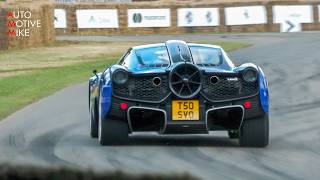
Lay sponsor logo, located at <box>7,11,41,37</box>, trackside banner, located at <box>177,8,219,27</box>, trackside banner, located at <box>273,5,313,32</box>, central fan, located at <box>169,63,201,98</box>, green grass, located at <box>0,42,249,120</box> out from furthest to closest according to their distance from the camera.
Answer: trackside banner, located at <box>177,8,219,27</box>, trackside banner, located at <box>273,5,313,32</box>, sponsor logo, located at <box>7,11,41,37</box>, green grass, located at <box>0,42,249,120</box>, central fan, located at <box>169,63,201,98</box>

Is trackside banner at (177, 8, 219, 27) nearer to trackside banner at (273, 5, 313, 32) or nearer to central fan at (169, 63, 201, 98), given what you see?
trackside banner at (273, 5, 313, 32)

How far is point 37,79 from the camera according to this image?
73.3 ft

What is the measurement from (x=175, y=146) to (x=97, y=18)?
40074 mm

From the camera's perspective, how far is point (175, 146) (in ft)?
30.3

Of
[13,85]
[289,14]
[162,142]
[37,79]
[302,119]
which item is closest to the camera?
[162,142]

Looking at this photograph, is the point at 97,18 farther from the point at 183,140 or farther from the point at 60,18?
the point at 183,140

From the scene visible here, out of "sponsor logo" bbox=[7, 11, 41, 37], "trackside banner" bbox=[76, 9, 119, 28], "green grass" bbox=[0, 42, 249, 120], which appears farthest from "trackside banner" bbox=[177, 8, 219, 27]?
"green grass" bbox=[0, 42, 249, 120]

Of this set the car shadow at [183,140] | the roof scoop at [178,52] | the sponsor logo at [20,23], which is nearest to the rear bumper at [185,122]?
the car shadow at [183,140]

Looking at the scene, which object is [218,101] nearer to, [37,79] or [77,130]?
[77,130]

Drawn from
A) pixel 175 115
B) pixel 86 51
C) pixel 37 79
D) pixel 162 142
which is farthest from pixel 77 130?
pixel 86 51

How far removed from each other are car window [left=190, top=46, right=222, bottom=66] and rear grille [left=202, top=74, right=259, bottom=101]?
0.47 meters

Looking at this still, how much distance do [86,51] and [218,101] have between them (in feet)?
86.3

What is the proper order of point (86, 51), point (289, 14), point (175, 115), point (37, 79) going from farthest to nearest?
point (289, 14) → point (86, 51) → point (37, 79) → point (175, 115)

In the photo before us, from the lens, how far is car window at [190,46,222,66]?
927 cm
